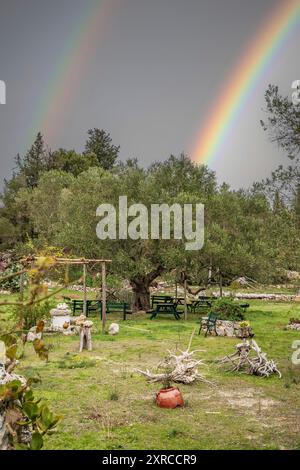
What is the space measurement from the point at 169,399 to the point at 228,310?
31.7ft

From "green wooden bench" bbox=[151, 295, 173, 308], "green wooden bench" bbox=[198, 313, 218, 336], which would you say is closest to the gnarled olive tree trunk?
"green wooden bench" bbox=[151, 295, 173, 308]

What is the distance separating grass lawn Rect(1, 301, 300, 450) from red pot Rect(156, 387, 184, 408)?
14 cm

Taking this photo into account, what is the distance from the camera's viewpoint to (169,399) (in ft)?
28.1

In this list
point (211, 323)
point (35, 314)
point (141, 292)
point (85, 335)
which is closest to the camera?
point (85, 335)

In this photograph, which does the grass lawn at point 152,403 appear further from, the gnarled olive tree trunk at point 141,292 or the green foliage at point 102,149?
the green foliage at point 102,149

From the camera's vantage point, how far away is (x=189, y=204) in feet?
72.5

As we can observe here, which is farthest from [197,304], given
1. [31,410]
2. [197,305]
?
[31,410]

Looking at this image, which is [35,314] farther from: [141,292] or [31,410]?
[31,410]

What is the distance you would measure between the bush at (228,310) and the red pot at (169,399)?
9.15 metres

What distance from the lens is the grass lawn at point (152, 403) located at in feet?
22.7

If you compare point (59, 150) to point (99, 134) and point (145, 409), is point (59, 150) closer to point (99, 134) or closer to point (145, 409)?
point (99, 134)

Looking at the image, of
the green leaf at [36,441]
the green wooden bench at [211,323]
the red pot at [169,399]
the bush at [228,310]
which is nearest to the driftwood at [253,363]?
the red pot at [169,399]

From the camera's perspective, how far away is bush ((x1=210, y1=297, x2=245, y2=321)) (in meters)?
17.6

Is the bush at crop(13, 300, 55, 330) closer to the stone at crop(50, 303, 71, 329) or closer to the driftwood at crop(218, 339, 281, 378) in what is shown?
the stone at crop(50, 303, 71, 329)
